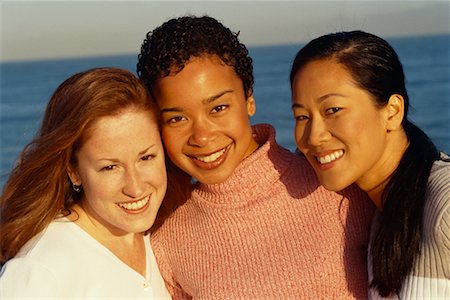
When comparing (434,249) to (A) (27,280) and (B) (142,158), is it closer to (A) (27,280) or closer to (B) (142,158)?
(B) (142,158)

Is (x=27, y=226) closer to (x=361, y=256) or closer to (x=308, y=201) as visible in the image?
(x=308, y=201)

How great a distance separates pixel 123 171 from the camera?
3.13 meters

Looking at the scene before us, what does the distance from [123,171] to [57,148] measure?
324 millimetres

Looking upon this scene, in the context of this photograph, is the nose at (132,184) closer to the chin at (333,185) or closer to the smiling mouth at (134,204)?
the smiling mouth at (134,204)

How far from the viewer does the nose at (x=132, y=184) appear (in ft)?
10.2

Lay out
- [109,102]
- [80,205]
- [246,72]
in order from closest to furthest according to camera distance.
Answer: [109,102] → [80,205] → [246,72]

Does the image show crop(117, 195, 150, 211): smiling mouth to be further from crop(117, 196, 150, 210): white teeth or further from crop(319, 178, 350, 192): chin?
crop(319, 178, 350, 192): chin

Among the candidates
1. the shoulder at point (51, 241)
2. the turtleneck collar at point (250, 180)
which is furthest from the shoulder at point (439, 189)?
the shoulder at point (51, 241)

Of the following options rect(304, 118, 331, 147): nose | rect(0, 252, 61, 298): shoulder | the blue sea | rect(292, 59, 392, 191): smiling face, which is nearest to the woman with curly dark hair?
rect(292, 59, 392, 191): smiling face

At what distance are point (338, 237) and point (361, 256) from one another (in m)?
0.15

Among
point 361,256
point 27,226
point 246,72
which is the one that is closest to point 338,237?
point 361,256

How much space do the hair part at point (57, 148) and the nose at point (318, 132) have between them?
30.8 inches

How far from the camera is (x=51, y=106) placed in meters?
3.20

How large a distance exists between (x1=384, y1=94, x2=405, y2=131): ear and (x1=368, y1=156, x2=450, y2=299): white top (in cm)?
29
